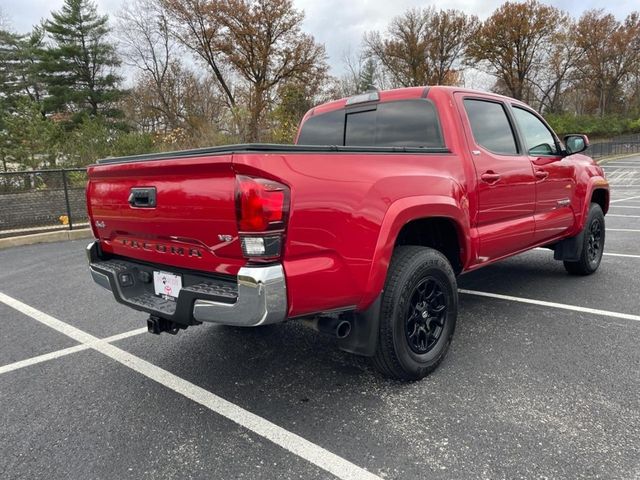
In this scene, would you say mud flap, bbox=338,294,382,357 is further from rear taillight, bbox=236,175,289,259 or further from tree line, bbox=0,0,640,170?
tree line, bbox=0,0,640,170

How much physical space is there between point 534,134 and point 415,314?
2514 millimetres

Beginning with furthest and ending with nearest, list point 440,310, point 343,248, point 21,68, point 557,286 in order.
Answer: point 21,68, point 557,286, point 440,310, point 343,248

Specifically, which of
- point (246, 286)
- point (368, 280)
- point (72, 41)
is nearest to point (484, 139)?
point (368, 280)

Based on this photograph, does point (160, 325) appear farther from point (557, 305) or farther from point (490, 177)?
point (557, 305)

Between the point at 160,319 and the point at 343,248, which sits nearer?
the point at 343,248

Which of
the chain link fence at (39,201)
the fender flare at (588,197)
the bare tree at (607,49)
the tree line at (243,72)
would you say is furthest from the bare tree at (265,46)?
the bare tree at (607,49)

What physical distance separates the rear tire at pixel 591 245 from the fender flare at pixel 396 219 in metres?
2.79

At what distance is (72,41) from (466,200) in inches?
1392

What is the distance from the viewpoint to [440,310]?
10.1 ft

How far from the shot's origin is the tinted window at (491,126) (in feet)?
11.9

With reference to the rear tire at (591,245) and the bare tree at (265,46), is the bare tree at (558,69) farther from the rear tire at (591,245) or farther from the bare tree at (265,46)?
the rear tire at (591,245)

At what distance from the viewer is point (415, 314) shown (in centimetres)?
292

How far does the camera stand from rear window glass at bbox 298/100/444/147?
11.3 feet

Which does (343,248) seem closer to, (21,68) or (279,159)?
(279,159)
